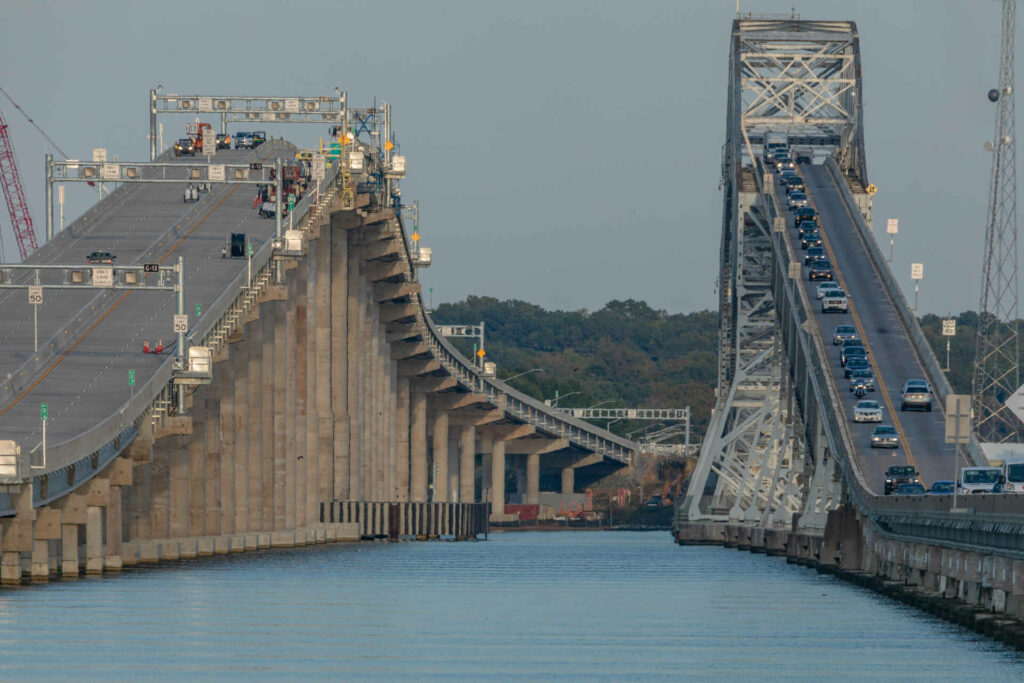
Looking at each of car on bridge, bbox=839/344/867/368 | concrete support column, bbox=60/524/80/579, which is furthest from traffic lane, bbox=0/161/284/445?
car on bridge, bbox=839/344/867/368

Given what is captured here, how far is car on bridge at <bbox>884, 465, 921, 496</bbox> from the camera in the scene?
3533 inches

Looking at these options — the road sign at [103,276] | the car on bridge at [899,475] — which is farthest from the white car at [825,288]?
the road sign at [103,276]

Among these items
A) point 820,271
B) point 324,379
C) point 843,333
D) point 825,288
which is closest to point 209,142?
point 324,379

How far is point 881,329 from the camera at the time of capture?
422 feet

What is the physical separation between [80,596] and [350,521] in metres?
88.4

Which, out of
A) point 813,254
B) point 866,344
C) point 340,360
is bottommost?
point 340,360

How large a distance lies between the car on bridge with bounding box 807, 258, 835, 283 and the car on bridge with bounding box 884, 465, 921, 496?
42.7 m

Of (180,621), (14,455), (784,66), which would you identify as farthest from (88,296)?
(784,66)

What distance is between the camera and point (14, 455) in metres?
74.0

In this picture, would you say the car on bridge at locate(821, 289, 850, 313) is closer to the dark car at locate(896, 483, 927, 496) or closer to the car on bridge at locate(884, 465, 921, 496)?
the car on bridge at locate(884, 465, 921, 496)

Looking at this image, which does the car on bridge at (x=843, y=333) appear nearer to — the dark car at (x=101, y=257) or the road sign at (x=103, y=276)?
the dark car at (x=101, y=257)

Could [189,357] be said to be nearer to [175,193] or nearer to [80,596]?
[80,596]

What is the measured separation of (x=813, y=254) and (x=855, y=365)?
81.6 ft

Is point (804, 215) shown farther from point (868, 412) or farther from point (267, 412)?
point (868, 412)
